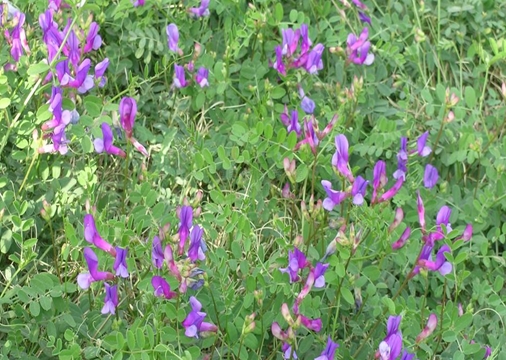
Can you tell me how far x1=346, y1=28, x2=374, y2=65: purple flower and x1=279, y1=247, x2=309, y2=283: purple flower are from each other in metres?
1.13

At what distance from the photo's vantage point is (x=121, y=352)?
7.59 feet

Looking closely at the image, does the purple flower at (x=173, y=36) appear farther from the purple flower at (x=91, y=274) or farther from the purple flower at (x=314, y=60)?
the purple flower at (x=91, y=274)

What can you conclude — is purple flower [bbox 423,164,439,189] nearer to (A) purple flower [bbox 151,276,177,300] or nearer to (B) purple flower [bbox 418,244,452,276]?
(B) purple flower [bbox 418,244,452,276]

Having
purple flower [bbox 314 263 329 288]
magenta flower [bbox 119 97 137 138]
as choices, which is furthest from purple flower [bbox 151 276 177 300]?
magenta flower [bbox 119 97 137 138]

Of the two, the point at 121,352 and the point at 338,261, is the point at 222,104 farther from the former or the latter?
the point at 121,352

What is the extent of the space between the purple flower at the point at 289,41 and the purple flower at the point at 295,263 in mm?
983

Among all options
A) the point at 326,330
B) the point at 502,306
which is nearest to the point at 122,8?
the point at 326,330

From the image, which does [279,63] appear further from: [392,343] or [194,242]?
[392,343]

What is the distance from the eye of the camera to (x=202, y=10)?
3436mm

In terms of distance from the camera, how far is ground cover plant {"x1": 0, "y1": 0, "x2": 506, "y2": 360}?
8.20 ft

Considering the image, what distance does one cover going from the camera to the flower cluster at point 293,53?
10.6 feet

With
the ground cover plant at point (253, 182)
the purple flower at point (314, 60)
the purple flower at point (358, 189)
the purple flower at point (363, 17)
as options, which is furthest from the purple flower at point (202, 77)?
the purple flower at point (358, 189)

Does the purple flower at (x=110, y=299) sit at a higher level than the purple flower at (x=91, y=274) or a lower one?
lower

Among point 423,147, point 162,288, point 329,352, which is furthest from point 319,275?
point 423,147
